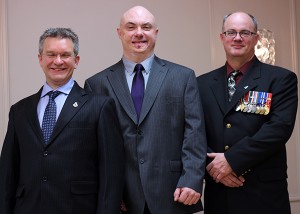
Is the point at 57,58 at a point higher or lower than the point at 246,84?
higher

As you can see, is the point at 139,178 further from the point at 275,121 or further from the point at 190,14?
the point at 190,14

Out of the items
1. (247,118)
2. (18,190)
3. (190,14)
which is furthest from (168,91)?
(190,14)

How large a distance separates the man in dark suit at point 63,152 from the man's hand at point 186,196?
25 cm

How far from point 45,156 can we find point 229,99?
37.5 inches

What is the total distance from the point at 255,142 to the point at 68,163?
859 mm

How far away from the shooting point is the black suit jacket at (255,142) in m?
2.35

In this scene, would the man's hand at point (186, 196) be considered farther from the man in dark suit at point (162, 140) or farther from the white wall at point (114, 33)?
the white wall at point (114, 33)

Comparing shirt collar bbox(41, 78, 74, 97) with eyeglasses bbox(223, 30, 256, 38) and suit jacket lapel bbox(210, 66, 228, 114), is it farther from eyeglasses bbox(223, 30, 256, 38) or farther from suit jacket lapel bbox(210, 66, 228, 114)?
eyeglasses bbox(223, 30, 256, 38)

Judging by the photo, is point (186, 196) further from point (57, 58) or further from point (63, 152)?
point (57, 58)

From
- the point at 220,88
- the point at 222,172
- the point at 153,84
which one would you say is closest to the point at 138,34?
the point at 153,84

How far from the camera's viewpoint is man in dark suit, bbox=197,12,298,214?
2.36 m

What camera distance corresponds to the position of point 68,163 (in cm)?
210

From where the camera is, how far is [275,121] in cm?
237

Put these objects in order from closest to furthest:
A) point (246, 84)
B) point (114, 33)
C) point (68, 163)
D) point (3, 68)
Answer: point (68, 163), point (246, 84), point (3, 68), point (114, 33)
